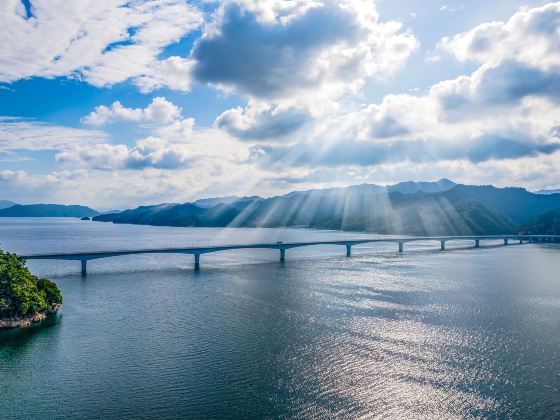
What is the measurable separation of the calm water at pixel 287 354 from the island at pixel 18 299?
9.39 ft

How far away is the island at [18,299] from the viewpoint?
4700cm

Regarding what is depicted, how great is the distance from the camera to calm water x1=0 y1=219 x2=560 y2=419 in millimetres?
28547

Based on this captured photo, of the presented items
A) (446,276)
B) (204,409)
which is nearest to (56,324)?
(204,409)

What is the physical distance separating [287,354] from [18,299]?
114 ft

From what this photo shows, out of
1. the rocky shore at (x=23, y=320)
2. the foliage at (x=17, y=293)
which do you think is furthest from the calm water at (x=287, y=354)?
the foliage at (x=17, y=293)

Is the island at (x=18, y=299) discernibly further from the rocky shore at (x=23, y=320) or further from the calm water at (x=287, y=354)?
the calm water at (x=287, y=354)

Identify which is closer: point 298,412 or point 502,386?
point 298,412

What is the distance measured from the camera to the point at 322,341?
43281 mm

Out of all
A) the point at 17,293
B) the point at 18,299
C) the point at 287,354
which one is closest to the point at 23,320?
the point at 18,299

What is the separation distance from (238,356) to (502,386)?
2358 centimetres

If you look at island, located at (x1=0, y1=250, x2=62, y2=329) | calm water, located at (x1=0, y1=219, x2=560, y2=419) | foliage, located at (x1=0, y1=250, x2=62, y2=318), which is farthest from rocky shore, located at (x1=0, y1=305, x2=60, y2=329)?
calm water, located at (x1=0, y1=219, x2=560, y2=419)

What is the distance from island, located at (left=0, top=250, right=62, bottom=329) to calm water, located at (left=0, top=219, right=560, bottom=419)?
286 cm

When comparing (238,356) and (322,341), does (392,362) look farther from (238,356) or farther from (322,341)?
(238,356)

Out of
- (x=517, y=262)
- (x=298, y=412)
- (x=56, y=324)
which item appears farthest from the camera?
(x=517, y=262)
